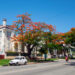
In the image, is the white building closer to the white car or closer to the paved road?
the white car

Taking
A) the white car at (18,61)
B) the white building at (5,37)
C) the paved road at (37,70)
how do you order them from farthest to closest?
the white building at (5,37) < the white car at (18,61) < the paved road at (37,70)

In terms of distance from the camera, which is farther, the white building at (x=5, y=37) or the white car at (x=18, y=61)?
the white building at (x=5, y=37)

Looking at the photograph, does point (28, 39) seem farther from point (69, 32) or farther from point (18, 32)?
point (69, 32)

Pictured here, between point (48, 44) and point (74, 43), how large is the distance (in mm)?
21225

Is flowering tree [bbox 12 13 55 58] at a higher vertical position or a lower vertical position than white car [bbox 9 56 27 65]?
higher

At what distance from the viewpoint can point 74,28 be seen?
51281 millimetres

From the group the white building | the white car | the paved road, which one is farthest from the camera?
the white building

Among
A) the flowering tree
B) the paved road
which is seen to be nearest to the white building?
the flowering tree

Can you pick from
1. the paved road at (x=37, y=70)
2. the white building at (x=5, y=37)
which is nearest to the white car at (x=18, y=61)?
the paved road at (x=37, y=70)

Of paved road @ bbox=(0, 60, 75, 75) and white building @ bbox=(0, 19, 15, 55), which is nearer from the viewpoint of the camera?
paved road @ bbox=(0, 60, 75, 75)

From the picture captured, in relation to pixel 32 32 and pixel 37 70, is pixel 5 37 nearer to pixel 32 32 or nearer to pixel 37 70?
pixel 32 32

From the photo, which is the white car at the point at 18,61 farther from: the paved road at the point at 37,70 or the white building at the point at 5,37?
the white building at the point at 5,37

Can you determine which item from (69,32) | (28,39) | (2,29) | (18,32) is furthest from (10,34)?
(69,32)

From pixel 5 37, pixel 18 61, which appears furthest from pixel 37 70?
pixel 5 37
